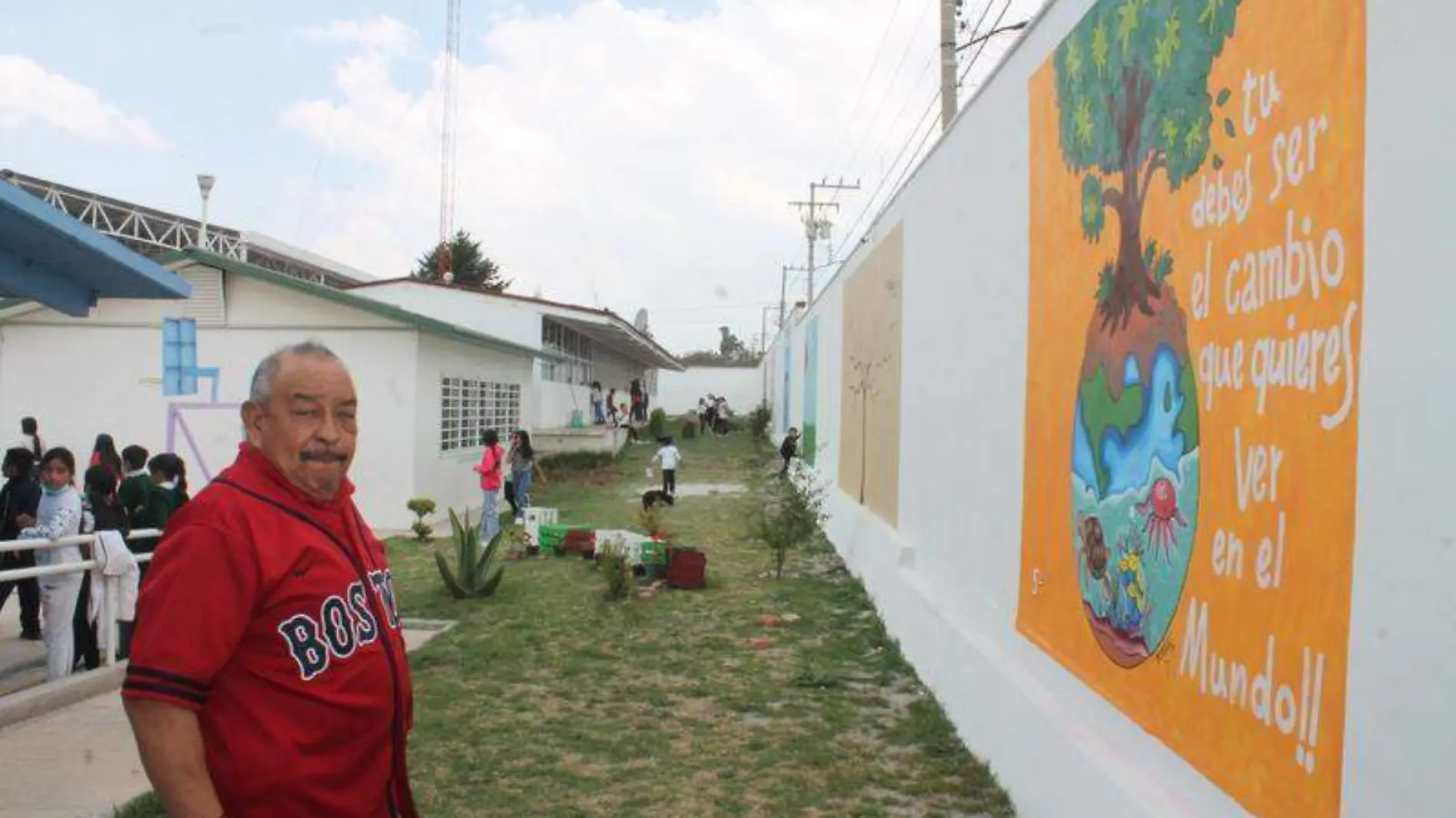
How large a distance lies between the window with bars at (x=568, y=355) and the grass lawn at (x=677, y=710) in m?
16.0

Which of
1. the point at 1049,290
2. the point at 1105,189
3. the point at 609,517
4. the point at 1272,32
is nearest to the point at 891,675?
the point at 1049,290

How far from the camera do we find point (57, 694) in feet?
20.6

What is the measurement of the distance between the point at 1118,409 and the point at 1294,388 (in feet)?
4.26

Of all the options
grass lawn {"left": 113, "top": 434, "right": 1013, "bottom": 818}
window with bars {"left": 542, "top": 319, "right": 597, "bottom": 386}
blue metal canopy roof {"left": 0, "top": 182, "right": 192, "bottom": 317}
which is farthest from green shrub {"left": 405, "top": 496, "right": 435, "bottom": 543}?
window with bars {"left": 542, "top": 319, "right": 597, "bottom": 386}

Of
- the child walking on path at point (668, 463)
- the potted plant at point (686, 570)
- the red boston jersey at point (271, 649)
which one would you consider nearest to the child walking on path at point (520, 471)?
the child walking on path at point (668, 463)

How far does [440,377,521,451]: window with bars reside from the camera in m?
16.7

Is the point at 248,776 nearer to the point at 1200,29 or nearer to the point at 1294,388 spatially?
the point at 1294,388

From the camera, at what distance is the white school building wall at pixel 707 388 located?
208ft

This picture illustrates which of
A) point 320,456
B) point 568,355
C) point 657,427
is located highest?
point 568,355

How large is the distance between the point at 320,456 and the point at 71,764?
4.00 meters

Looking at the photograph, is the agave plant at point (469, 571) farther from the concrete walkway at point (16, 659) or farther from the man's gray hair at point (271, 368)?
the man's gray hair at point (271, 368)

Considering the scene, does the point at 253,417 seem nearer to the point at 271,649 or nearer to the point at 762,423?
the point at 271,649

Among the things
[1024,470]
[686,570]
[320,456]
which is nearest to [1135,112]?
[1024,470]

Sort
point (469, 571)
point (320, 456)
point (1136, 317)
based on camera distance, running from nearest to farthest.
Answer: point (320, 456)
point (1136, 317)
point (469, 571)
